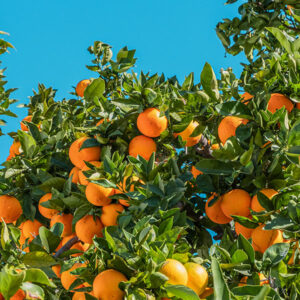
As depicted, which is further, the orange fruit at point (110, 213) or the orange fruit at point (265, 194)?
the orange fruit at point (110, 213)

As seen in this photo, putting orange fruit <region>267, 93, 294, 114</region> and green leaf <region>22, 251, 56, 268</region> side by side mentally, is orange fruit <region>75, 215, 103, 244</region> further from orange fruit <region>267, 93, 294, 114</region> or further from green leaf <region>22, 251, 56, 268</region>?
orange fruit <region>267, 93, 294, 114</region>

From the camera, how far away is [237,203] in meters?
1.89

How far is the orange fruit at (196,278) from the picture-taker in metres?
1.56

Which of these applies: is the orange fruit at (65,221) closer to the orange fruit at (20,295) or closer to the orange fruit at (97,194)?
the orange fruit at (97,194)

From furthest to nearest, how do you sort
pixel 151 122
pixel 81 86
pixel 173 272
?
pixel 81 86 → pixel 151 122 → pixel 173 272

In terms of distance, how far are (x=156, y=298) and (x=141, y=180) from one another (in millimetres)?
706

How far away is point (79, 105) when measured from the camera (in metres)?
3.23

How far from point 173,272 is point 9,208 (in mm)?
1229

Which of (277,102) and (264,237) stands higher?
(277,102)

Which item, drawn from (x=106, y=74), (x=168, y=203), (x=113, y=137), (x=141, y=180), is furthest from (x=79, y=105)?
(x=168, y=203)

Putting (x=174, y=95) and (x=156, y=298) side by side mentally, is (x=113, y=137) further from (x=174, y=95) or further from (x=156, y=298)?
(x=156, y=298)

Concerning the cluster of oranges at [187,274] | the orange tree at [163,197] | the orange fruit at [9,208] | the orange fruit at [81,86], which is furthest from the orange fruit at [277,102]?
the orange fruit at [81,86]

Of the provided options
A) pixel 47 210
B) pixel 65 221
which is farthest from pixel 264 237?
pixel 47 210

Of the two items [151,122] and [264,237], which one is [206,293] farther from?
[151,122]
